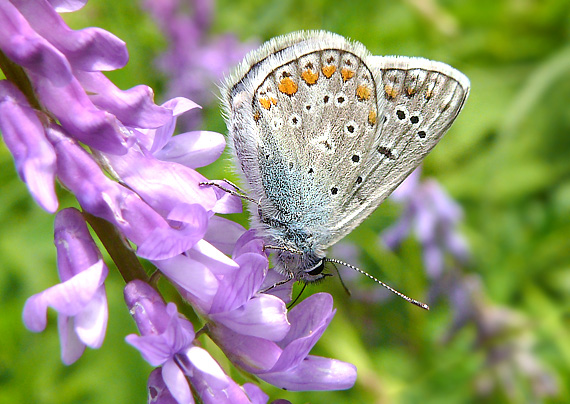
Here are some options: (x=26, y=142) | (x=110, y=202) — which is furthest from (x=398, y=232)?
(x=26, y=142)

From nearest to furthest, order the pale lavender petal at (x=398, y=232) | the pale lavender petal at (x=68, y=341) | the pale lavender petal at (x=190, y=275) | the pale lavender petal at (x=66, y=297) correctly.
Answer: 1. the pale lavender petal at (x=66, y=297)
2. the pale lavender petal at (x=68, y=341)
3. the pale lavender petal at (x=190, y=275)
4. the pale lavender petal at (x=398, y=232)

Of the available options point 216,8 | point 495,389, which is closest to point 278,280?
point 495,389

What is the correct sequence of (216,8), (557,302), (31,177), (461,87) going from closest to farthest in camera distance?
(31,177)
(461,87)
(557,302)
(216,8)

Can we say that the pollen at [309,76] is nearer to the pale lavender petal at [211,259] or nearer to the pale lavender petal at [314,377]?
the pale lavender petal at [211,259]

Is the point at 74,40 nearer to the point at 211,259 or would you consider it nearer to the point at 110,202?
the point at 110,202

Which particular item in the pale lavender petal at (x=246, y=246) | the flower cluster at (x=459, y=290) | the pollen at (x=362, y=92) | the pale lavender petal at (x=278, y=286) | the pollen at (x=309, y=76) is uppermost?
the pollen at (x=362, y=92)

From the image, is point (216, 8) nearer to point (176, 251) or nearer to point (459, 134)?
point (459, 134)

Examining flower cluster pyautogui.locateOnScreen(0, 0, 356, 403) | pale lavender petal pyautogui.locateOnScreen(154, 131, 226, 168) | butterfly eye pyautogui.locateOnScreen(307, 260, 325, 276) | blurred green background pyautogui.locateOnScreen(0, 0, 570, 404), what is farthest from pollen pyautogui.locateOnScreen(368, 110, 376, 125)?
blurred green background pyautogui.locateOnScreen(0, 0, 570, 404)

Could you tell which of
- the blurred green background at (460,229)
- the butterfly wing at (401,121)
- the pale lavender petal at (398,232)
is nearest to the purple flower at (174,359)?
the butterfly wing at (401,121)
